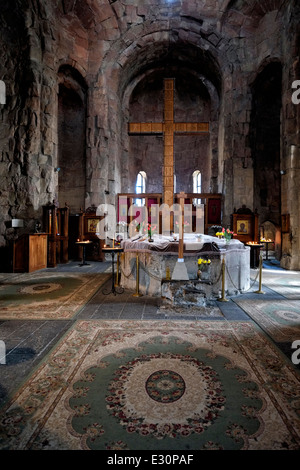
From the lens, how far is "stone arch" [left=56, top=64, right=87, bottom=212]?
1612 centimetres

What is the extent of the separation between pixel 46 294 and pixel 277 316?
522 cm

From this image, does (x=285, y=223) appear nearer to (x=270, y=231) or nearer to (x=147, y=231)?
→ (x=270, y=231)

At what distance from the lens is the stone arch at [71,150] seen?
635 inches

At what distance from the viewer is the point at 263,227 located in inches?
659

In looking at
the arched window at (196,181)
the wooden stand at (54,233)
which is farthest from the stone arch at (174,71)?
the wooden stand at (54,233)

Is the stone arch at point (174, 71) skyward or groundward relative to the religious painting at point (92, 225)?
skyward

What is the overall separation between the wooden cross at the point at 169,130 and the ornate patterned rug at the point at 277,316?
10.7m

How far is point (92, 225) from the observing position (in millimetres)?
14031

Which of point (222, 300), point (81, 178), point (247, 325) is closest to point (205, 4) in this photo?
point (81, 178)

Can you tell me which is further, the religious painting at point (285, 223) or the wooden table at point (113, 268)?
the religious painting at point (285, 223)

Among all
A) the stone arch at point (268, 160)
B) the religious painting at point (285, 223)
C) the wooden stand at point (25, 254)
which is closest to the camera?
the wooden stand at point (25, 254)

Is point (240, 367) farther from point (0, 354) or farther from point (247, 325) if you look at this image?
point (0, 354)

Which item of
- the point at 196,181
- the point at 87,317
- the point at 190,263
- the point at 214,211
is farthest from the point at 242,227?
the point at 87,317

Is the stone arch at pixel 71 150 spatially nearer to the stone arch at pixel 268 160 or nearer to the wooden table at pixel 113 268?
the wooden table at pixel 113 268
